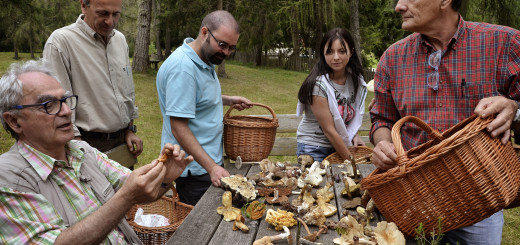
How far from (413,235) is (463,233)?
591 mm

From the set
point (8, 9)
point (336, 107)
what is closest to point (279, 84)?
point (8, 9)

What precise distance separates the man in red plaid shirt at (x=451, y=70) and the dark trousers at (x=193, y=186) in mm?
1335

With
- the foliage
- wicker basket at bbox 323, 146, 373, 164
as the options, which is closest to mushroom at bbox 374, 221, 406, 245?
the foliage

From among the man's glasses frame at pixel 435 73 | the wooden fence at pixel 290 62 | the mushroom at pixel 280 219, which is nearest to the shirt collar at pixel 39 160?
the mushroom at pixel 280 219

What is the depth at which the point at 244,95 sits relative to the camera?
1341cm

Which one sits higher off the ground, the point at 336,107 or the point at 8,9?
the point at 8,9

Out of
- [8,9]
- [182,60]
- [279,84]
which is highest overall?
[8,9]

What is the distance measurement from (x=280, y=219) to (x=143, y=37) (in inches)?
501

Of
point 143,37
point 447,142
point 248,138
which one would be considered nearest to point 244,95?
point 143,37

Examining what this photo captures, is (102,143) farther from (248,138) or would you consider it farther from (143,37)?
(143,37)

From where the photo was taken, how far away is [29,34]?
21.8 m

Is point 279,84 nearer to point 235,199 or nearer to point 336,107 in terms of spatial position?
point 336,107

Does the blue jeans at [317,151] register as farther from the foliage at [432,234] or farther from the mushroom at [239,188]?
the foliage at [432,234]

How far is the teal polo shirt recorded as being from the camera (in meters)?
2.68
